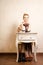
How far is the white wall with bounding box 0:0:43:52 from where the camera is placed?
3.56 m

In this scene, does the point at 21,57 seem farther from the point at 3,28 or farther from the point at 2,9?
the point at 2,9

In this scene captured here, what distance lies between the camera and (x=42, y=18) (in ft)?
11.8

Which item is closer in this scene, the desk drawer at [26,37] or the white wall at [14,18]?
the desk drawer at [26,37]

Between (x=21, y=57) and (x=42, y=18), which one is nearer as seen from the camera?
(x=21, y=57)

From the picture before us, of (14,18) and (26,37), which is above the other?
(14,18)

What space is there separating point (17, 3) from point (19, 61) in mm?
1503

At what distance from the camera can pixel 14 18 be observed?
3600mm

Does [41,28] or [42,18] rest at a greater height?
[42,18]

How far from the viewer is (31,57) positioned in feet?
9.71

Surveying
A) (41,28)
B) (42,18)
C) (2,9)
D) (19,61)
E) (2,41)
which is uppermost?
(2,9)

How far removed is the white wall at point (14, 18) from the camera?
11.7 ft

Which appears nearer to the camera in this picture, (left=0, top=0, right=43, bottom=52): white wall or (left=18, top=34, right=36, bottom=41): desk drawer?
(left=18, top=34, right=36, bottom=41): desk drawer

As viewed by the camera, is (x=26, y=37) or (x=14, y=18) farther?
(x=14, y=18)

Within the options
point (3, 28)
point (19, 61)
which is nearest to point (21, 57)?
point (19, 61)
